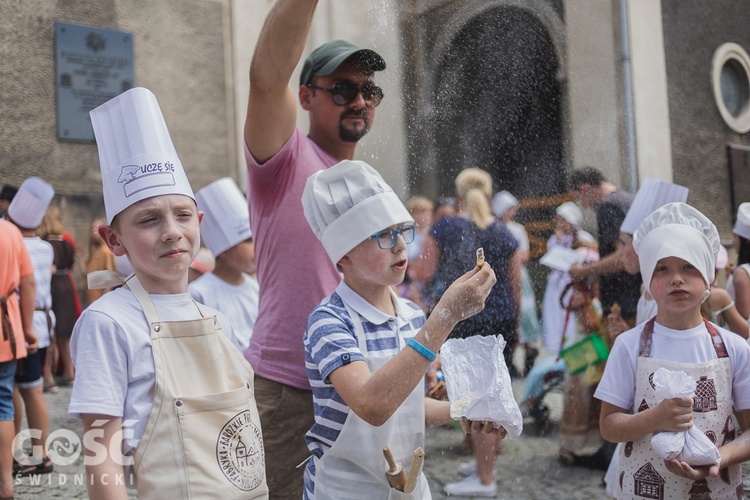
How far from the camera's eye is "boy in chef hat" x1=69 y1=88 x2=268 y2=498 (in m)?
1.55

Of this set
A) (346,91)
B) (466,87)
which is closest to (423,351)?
(346,91)

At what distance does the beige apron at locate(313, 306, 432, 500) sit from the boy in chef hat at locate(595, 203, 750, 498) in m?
0.73

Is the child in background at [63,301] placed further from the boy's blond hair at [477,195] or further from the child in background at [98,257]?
the boy's blond hair at [477,195]

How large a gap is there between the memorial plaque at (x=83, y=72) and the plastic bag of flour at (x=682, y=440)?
28.5 ft

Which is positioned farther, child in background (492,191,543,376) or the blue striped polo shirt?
child in background (492,191,543,376)

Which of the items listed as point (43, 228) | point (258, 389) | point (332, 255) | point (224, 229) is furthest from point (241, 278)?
point (43, 228)

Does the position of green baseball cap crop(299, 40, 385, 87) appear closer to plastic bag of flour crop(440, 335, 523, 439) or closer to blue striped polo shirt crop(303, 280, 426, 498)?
blue striped polo shirt crop(303, 280, 426, 498)

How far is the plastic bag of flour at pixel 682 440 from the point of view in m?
1.98

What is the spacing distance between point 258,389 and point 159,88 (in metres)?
8.52

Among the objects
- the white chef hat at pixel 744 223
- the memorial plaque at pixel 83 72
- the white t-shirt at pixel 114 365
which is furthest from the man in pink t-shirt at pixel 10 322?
the memorial plaque at pixel 83 72

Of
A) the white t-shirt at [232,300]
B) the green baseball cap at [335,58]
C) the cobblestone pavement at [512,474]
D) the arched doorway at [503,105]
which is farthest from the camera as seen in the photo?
the arched doorway at [503,105]

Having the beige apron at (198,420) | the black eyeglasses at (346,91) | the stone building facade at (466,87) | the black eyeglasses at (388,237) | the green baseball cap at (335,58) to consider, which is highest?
the stone building facade at (466,87)

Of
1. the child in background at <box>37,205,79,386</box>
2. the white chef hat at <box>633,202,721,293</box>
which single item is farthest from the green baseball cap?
the child in background at <box>37,205,79,386</box>

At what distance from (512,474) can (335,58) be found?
9.12 ft
